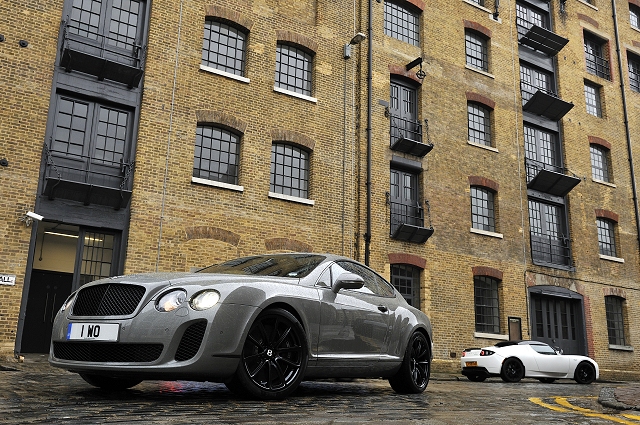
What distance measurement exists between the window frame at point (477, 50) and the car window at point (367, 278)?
16045 mm

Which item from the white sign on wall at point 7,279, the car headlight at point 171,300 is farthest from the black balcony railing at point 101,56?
the car headlight at point 171,300

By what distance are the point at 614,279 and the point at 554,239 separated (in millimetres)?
3253

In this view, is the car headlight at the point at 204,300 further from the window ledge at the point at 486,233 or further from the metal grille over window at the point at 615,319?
the metal grille over window at the point at 615,319

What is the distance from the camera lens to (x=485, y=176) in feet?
67.8

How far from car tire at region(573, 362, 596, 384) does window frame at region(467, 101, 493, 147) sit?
8.08 meters

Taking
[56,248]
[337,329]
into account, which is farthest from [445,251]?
[337,329]

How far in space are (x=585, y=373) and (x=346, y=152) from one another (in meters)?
9.22

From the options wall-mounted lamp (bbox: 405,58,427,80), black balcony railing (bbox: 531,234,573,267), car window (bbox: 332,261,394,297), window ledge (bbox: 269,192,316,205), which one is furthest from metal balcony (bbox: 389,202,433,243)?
car window (bbox: 332,261,394,297)

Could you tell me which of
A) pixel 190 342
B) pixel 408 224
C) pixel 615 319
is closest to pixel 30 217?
pixel 190 342

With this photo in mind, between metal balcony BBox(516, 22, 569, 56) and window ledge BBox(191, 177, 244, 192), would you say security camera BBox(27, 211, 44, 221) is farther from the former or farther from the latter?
metal balcony BBox(516, 22, 569, 56)

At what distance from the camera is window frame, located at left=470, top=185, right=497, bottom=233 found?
67.3 feet

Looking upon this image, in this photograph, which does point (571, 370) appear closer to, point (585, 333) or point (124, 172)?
point (585, 333)

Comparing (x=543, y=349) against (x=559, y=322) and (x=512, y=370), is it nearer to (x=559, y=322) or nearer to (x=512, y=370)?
(x=512, y=370)

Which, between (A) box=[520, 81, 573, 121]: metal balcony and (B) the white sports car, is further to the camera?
(A) box=[520, 81, 573, 121]: metal balcony
